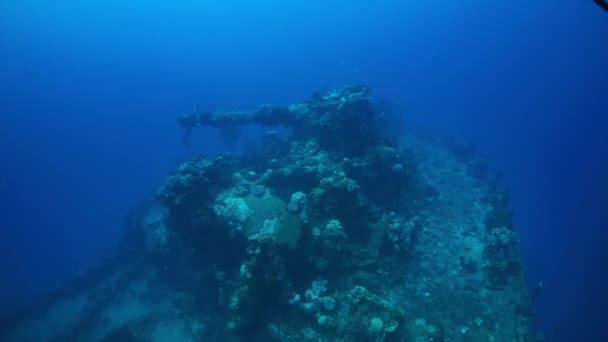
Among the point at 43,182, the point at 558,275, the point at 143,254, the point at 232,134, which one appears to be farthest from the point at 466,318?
the point at 43,182

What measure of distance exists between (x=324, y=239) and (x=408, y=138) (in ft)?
70.7

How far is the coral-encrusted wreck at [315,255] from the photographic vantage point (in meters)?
13.1

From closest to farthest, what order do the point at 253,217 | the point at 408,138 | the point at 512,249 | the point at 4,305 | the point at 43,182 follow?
Result: 1. the point at 253,217
2. the point at 512,249
3. the point at 408,138
4. the point at 4,305
5. the point at 43,182

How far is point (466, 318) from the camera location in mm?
13945

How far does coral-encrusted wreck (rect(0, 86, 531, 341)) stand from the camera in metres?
13.1

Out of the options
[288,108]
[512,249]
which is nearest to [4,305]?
[288,108]

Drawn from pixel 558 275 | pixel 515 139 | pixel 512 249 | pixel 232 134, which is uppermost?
pixel 515 139

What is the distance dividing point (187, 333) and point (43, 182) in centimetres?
6833

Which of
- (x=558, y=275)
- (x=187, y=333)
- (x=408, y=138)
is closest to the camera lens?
(x=187, y=333)

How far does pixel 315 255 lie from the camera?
1441 centimetres

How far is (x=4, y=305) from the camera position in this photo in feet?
118

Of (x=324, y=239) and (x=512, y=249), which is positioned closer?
(x=324, y=239)

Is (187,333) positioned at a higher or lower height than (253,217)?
lower

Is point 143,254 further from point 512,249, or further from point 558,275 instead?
point 558,275
